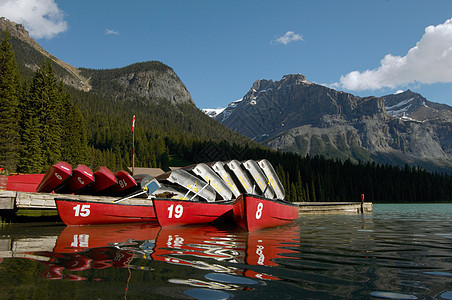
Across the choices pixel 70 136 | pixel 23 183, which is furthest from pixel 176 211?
pixel 70 136

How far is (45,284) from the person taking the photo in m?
4.54

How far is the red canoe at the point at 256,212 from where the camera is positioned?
13875 millimetres

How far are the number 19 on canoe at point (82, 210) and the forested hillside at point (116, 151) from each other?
1131 inches

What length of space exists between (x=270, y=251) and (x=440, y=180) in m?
198

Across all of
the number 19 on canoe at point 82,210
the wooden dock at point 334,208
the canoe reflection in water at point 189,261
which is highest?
the number 19 on canoe at point 82,210

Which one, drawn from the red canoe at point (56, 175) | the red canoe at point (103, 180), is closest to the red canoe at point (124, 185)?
the red canoe at point (103, 180)

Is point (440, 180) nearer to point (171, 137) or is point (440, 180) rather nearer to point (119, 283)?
point (171, 137)

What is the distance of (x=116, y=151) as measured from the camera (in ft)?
510

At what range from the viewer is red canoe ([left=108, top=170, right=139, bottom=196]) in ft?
83.7

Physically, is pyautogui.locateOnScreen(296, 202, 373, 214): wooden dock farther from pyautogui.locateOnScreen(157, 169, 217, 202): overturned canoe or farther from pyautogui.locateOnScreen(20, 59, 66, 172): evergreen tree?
pyautogui.locateOnScreen(20, 59, 66, 172): evergreen tree

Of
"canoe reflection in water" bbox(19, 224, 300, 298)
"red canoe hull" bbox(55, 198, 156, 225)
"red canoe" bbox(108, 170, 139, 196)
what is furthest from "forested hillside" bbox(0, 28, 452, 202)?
"canoe reflection in water" bbox(19, 224, 300, 298)

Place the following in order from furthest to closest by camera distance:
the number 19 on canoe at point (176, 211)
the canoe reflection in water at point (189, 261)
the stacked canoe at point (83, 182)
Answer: the stacked canoe at point (83, 182) < the number 19 on canoe at point (176, 211) < the canoe reflection in water at point (189, 261)

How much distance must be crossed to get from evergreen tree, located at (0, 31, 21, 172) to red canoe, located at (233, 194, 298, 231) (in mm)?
35766

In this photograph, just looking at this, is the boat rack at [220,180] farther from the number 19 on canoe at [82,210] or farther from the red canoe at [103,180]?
the number 19 on canoe at [82,210]
